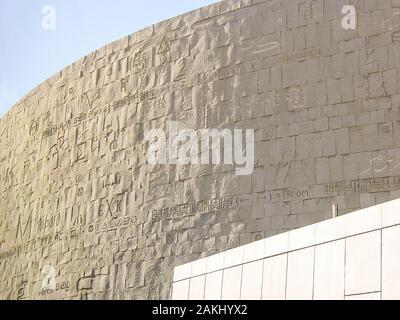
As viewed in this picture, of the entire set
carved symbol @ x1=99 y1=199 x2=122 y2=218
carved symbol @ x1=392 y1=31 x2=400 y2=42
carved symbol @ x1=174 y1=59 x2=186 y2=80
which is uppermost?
carved symbol @ x1=174 y1=59 x2=186 y2=80

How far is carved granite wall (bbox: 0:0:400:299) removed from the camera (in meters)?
11.4

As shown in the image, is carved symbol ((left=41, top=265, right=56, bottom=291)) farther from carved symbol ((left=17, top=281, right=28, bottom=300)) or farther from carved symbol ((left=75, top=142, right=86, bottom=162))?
carved symbol ((left=75, top=142, right=86, bottom=162))

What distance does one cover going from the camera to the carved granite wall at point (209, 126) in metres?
11.4

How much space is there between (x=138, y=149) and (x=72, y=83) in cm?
297

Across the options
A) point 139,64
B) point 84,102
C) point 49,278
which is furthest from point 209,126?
point 49,278

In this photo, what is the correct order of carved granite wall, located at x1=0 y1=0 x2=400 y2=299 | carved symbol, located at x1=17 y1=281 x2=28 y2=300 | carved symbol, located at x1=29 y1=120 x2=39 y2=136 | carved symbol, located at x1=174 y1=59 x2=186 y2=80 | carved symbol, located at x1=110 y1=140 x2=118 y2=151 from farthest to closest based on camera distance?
1. carved symbol, located at x1=29 y1=120 x2=39 y2=136
2. carved symbol, located at x1=17 y1=281 x2=28 y2=300
3. carved symbol, located at x1=110 y1=140 x2=118 y2=151
4. carved symbol, located at x1=174 y1=59 x2=186 y2=80
5. carved granite wall, located at x1=0 y1=0 x2=400 y2=299

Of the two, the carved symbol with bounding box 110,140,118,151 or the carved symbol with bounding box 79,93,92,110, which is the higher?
the carved symbol with bounding box 79,93,92,110

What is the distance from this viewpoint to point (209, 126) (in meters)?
12.8

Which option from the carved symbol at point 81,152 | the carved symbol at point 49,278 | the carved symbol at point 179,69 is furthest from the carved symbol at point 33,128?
the carved symbol at point 179,69

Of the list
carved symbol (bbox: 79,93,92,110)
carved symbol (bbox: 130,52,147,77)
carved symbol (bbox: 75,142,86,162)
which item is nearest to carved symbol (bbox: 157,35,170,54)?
carved symbol (bbox: 130,52,147,77)

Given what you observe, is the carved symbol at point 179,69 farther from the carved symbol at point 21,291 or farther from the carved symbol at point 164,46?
the carved symbol at point 21,291

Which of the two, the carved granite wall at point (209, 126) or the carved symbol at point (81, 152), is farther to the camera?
the carved symbol at point (81, 152)

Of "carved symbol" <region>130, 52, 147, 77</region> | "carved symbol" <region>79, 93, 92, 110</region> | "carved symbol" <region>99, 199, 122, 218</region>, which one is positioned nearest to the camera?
"carved symbol" <region>99, 199, 122, 218</region>
